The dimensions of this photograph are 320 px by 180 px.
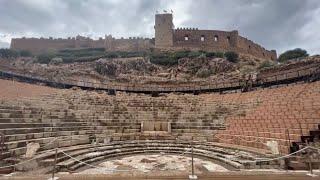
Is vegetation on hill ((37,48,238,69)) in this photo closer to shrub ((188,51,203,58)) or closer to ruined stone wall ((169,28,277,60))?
shrub ((188,51,203,58))

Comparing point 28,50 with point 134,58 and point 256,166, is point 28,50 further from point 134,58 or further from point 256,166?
point 256,166

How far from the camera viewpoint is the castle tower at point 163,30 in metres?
48.4

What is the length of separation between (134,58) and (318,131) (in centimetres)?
3603

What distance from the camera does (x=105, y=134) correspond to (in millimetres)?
12688

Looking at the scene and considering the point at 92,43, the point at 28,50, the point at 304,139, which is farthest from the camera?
the point at 92,43

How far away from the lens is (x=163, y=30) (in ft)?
160

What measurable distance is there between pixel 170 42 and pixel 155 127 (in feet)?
116

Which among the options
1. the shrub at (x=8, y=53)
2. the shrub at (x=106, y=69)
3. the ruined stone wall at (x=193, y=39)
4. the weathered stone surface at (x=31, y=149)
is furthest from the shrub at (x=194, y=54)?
the weathered stone surface at (x=31, y=149)

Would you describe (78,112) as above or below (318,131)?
above

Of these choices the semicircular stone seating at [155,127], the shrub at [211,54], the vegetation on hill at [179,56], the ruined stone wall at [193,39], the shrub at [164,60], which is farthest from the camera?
the ruined stone wall at [193,39]

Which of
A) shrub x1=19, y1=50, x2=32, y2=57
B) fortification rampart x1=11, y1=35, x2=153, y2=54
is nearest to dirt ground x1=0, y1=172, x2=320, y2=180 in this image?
fortification rampart x1=11, y1=35, x2=153, y2=54

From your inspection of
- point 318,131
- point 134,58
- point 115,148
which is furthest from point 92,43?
point 318,131

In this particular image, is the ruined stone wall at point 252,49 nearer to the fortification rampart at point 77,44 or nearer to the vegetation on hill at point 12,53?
the fortification rampart at point 77,44

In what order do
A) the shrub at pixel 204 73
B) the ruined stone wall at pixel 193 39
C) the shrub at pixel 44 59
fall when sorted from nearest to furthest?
1. the shrub at pixel 204 73
2. the shrub at pixel 44 59
3. the ruined stone wall at pixel 193 39
